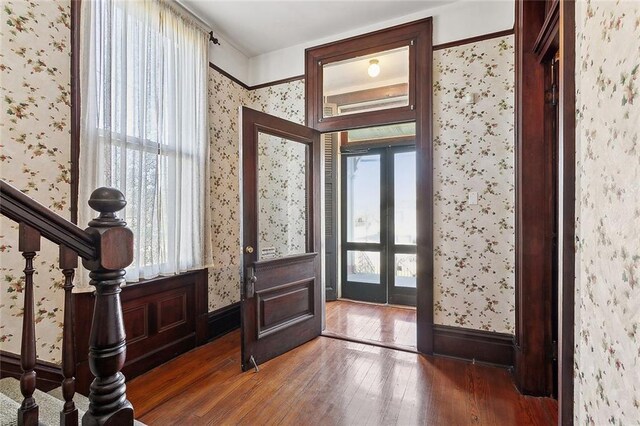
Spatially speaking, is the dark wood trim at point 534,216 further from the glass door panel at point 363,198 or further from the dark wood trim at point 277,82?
the glass door panel at point 363,198

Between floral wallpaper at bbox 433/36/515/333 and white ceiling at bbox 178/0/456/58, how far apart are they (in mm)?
649

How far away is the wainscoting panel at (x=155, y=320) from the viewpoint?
2.01 metres

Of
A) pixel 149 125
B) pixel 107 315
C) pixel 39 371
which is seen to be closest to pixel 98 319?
pixel 107 315

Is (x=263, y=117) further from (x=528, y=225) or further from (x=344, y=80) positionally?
(x=528, y=225)

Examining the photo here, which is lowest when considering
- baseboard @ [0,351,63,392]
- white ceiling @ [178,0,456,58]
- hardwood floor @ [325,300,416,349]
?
hardwood floor @ [325,300,416,349]

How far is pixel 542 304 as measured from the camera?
199 cm

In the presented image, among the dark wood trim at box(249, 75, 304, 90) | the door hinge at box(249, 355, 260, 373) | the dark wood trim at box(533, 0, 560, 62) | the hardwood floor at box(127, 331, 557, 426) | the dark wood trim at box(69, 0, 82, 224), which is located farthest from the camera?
the dark wood trim at box(249, 75, 304, 90)

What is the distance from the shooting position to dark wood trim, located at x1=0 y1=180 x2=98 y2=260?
742mm

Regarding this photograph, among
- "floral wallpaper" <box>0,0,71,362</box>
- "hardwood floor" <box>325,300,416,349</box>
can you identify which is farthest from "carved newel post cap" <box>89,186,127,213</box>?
"hardwood floor" <box>325,300,416,349</box>

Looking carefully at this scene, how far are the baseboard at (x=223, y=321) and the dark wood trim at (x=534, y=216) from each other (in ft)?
8.62

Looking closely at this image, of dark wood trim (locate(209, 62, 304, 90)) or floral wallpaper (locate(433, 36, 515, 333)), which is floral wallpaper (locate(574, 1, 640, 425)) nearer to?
floral wallpaper (locate(433, 36, 515, 333))

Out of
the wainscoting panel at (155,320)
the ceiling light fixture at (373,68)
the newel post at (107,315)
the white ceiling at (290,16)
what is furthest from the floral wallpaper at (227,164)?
the newel post at (107,315)

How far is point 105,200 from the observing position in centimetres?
92

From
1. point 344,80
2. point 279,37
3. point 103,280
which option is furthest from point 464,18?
point 103,280
